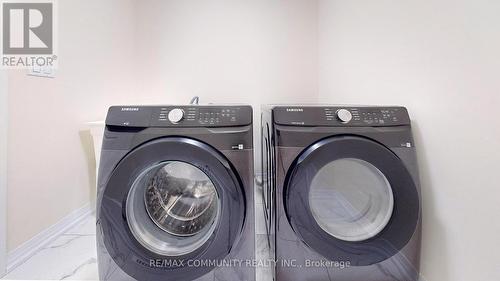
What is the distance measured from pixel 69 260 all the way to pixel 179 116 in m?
0.91

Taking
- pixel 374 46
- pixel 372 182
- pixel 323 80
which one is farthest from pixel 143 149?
pixel 323 80

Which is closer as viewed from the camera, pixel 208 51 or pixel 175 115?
pixel 175 115

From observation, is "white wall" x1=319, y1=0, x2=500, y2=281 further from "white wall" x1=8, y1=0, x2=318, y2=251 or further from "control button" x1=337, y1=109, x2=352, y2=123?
"white wall" x1=8, y1=0, x2=318, y2=251

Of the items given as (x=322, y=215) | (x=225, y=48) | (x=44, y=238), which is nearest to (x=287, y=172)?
(x=322, y=215)

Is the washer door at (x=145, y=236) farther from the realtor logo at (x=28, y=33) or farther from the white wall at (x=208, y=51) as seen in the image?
the white wall at (x=208, y=51)

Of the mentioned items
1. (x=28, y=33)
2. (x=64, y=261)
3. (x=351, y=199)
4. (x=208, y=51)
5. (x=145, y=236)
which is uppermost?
(x=208, y=51)

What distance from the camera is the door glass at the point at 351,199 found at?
83 cm

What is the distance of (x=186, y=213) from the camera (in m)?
0.95

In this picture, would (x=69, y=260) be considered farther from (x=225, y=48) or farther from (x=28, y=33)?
(x=225, y=48)

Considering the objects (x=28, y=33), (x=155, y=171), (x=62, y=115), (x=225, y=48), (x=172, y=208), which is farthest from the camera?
(x=225, y=48)

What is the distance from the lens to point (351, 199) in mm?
928

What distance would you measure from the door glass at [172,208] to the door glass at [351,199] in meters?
0.42

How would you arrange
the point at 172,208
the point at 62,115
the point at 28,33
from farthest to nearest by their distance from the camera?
the point at 62,115 < the point at 28,33 < the point at 172,208

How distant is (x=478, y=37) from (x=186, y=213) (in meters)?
1.19
